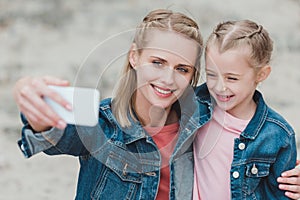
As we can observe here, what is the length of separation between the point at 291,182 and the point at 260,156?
0.27 ft

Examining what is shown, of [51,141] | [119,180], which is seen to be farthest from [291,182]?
[51,141]

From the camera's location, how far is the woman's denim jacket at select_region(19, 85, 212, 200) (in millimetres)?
1349

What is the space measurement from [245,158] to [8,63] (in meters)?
2.40

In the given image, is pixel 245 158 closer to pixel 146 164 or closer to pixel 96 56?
pixel 146 164

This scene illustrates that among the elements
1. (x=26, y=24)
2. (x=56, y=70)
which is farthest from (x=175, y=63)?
(x=26, y=24)

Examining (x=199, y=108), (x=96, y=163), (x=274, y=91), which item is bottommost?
(x=96, y=163)

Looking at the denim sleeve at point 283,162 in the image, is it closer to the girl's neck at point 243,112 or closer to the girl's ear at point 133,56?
the girl's neck at point 243,112

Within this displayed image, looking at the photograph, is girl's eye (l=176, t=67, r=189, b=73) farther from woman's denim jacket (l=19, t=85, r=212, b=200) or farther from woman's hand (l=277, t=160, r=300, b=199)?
woman's hand (l=277, t=160, r=300, b=199)

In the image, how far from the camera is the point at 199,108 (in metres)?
1.43

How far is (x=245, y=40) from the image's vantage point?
140 centimetres

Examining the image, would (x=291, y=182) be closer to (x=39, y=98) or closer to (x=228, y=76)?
(x=228, y=76)

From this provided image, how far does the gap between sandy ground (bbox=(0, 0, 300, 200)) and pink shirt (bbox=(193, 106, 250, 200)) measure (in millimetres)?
1323

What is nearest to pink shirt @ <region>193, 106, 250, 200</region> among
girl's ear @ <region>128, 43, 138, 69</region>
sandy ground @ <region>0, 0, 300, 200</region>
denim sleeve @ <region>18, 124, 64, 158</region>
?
girl's ear @ <region>128, 43, 138, 69</region>

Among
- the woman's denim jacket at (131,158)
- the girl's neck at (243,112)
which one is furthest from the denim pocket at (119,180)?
the girl's neck at (243,112)
